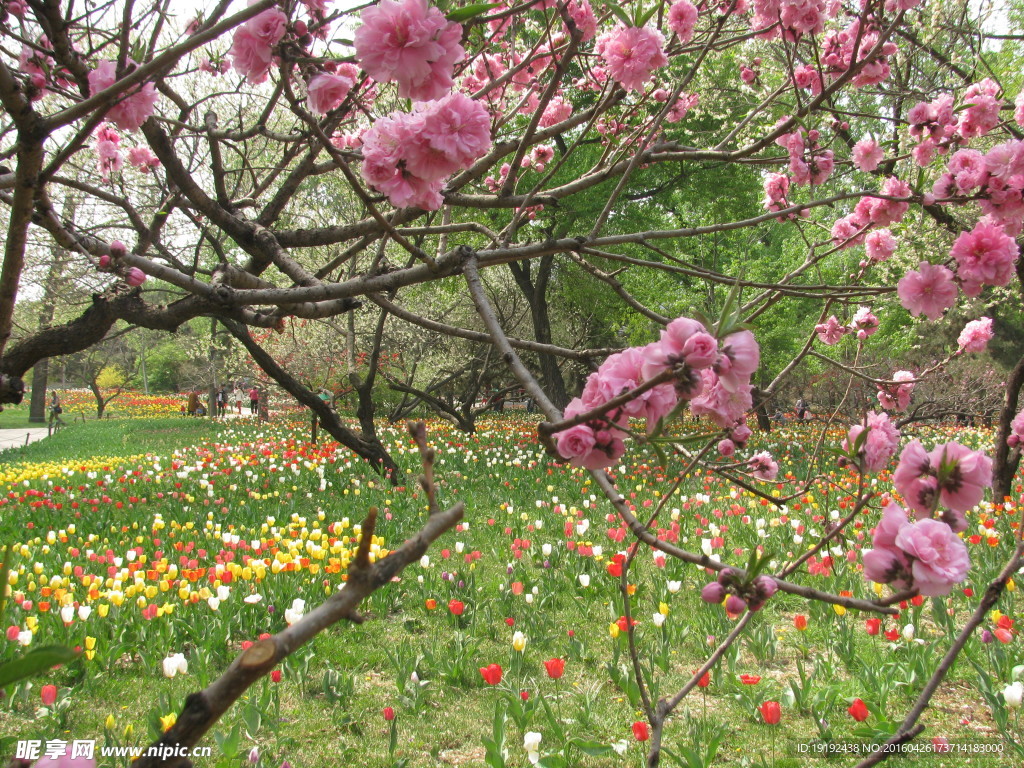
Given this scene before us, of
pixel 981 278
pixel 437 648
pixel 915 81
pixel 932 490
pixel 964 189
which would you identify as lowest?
pixel 437 648

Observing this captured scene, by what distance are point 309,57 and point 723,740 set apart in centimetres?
263

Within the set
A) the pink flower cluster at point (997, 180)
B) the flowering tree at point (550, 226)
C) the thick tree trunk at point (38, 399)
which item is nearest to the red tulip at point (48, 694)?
the flowering tree at point (550, 226)

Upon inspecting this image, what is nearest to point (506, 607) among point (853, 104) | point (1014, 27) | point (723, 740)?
point (723, 740)

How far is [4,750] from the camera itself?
2.17 m

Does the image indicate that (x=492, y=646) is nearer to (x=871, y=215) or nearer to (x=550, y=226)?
(x=550, y=226)

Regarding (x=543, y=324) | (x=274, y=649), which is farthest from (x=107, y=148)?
(x=543, y=324)

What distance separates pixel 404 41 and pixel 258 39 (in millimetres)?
374

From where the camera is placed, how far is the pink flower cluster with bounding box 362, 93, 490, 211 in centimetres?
119

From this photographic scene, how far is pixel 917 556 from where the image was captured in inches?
37.4

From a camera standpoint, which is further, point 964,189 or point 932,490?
point 964,189

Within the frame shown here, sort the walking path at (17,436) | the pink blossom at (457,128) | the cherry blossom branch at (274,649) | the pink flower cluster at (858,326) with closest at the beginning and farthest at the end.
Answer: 1. the cherry blossom branch at (274,649)
2. the pink blossom at (457,128)
3. the pink flower cluster at (858,326)
4. the walking path at (17,436)

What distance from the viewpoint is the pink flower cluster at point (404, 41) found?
111 cm

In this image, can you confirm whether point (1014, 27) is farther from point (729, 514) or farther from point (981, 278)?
point (981, 278)

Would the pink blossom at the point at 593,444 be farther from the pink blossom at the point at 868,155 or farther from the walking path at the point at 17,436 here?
the walking path at the point at 17,436
